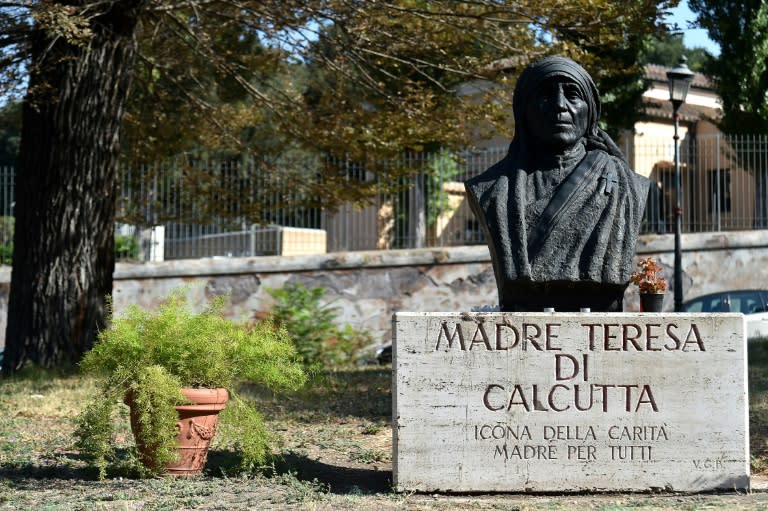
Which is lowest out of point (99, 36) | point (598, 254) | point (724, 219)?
point (598, 254)

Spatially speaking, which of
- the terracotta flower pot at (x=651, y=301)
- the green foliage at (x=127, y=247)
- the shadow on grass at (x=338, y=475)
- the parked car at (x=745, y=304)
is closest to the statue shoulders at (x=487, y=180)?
the shadow on grass at (x=338, y=475)

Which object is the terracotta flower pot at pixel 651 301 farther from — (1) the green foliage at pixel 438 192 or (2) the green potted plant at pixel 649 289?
(1) the green foliage at pixel 438 192

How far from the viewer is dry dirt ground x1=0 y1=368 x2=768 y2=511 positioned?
594cm

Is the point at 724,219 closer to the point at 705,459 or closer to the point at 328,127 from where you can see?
the point at 328,127

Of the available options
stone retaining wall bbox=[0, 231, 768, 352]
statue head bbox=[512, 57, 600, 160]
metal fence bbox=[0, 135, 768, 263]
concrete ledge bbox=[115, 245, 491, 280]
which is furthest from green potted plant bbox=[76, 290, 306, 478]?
concrete ledge bbox=[115, 245, 491, 280]

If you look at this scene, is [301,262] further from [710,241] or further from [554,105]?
[554,105]

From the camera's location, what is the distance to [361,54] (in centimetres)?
1316

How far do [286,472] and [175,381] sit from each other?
2.99 ft

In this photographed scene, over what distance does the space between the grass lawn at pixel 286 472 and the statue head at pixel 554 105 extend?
2.16 m

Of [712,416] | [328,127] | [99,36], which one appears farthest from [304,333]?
[712,416]

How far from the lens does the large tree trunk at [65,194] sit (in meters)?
11.7

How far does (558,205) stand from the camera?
671 centimetres

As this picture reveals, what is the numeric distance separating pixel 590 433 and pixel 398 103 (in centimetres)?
712

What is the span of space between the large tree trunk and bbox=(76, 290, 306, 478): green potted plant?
4958 millimetres
